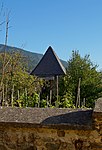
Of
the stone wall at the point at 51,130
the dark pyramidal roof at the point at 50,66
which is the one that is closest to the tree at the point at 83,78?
the dark pyramidal roof at the point at 50,66

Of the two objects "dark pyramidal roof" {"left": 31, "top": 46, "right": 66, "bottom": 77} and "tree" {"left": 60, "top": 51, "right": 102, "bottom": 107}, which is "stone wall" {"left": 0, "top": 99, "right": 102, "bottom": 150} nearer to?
"dark pyramidal roof" {"left": 31, "top": 46, "right": 66, "bottom": 77}

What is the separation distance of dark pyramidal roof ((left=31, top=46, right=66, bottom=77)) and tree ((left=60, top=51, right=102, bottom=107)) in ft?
35.2

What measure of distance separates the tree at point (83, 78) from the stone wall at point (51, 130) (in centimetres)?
1545

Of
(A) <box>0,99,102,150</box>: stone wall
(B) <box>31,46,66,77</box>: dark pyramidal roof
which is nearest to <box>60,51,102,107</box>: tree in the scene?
(B) <box>31,46,66,77</box>: dark pyramidal roof

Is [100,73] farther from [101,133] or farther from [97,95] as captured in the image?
[101,133]

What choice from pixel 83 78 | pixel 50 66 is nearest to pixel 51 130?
pixel 50 66

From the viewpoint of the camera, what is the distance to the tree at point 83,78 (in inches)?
812

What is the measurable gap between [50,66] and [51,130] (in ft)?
16.2

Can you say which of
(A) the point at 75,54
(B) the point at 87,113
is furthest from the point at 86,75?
(B) the point at 87,113

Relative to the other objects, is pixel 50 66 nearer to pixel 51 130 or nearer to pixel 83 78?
pixel 51 130

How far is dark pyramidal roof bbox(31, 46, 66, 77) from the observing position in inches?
338

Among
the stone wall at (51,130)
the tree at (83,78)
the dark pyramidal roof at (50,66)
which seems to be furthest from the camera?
the tree at (83,78)

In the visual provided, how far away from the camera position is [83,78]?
22875mm

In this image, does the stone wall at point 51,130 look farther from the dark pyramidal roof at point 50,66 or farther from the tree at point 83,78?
the tree at point 83,78
